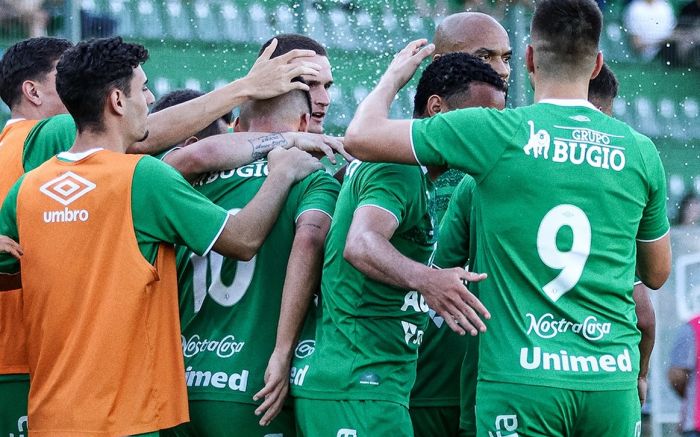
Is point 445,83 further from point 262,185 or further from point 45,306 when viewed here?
point 45,306

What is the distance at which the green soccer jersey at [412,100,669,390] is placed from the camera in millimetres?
3514

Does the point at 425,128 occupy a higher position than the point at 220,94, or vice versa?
the point at 220,94

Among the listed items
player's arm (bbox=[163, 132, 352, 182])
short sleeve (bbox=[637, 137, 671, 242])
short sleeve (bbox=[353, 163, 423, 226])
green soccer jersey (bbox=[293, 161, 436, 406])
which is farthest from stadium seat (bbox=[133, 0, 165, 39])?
short sleeve (bbox=[637, 137, 671, 242])

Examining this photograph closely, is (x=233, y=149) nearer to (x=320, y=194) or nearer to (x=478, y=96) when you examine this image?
(x=320, y=194)

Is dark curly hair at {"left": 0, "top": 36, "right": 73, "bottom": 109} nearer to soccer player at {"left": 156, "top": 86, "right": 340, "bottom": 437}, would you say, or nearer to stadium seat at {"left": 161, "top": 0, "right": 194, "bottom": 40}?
soccer player at {"left": 156, "top": 86, "right": 340, "bottom": 437}

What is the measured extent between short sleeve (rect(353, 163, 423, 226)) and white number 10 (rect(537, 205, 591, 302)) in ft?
1.61

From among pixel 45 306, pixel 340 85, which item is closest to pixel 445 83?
pixel 45 306

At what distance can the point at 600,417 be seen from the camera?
3.51 metres

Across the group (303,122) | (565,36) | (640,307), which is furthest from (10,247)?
(640,307)

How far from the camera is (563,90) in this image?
3.66 meters

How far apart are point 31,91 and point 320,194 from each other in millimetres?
1511

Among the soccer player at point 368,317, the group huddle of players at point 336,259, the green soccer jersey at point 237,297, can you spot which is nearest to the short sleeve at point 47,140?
the group huddle of players at point 336,259

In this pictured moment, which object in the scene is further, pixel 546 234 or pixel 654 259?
pixel 654 259

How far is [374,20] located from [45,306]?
503cm
